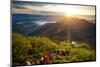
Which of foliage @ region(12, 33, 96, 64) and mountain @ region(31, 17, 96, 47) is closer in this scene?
foliage @ region(12, 33, 96, 64)

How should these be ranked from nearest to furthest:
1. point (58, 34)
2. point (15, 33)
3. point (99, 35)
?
point (15, 33) → point (58, 34) → point (99, 35)

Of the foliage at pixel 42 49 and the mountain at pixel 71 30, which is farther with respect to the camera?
the mountain at pixel 71 30

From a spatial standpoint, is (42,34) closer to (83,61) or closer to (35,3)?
(35,3)

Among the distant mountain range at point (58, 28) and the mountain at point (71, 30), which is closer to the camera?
the distant mountain range at point (58, 28)

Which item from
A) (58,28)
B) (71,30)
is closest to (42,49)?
(58,28)

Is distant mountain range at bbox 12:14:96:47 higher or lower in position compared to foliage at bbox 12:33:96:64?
higher

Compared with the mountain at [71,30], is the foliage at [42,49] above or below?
below

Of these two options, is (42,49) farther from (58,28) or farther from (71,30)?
(71,30)

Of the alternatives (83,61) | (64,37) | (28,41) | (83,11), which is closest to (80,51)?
(83,61)
